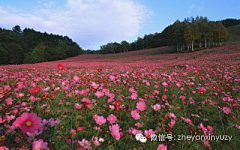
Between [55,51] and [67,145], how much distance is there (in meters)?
47.8

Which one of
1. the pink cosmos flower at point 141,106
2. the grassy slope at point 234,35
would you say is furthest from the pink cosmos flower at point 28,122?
the grassy slope at point 234,35

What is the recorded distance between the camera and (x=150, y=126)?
1.77 m

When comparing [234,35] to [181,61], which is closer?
[181,61]

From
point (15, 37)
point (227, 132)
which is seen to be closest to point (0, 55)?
point (15, 37)

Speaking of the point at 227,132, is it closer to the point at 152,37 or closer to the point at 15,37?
the point at 15,37

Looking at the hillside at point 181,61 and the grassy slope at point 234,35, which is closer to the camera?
the hillside at point 181,61

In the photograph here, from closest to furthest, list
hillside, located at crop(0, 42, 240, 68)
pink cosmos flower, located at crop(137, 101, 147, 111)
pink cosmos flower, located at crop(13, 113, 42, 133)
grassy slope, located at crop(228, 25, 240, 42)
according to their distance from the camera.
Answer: pink cosmos flower, located at crop(13, 113, 42, 133), pink cosmos flower, located at crop(137, 101, 147, 111), hillside, located at crop(0, 42, 240, 68), grassy slope, located at crop(228, 25, 240, 42)

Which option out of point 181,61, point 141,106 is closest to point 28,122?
point 141,106

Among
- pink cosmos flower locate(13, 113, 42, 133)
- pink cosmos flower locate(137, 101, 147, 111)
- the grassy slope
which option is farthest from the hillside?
the grassy slope

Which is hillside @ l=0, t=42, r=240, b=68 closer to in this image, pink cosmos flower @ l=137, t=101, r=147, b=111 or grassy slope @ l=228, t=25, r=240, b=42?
pink cosmos flower @ l=137, t=101, r=147, b=111

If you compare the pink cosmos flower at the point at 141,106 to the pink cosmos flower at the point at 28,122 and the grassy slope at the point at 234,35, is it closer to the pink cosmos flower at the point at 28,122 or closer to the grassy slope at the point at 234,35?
the pink cosmos flower at the point at 28,122

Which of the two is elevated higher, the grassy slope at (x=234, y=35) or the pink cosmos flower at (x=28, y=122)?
the grassy slope at (x=234, y=35)

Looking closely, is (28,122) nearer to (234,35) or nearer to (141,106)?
(141,106)

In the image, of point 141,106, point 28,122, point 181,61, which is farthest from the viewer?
point 181,61
